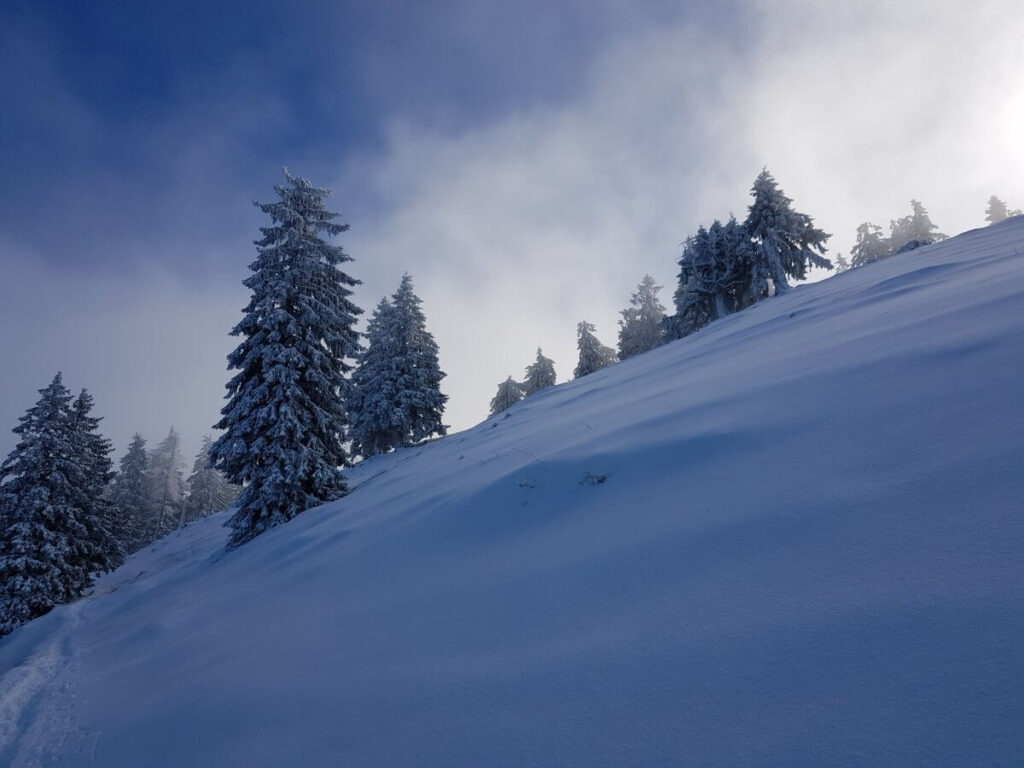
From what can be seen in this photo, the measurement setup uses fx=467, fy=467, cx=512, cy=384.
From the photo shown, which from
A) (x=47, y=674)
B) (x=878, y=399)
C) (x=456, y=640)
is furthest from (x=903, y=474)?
(x=47, y=674)

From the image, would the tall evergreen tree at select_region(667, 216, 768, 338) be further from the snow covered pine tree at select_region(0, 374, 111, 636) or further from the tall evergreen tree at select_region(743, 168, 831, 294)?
the snow covered pine tree at select_region(0, 374, 111, 636)

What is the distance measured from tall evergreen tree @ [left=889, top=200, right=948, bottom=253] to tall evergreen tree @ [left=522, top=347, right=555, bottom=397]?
1228 inches

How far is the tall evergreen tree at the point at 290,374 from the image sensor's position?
14.1m

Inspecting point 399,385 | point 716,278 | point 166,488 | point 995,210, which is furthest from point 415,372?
point 995,210

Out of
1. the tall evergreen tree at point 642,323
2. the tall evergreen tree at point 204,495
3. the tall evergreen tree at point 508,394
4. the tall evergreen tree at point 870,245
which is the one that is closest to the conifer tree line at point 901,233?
the tall evergreen tree at point 870,245

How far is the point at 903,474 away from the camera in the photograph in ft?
9.07

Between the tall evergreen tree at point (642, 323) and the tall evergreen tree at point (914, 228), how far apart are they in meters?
20.5

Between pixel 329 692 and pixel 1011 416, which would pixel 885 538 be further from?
pixel 329 692

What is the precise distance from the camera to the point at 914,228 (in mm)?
41281

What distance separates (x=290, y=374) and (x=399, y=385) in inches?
589

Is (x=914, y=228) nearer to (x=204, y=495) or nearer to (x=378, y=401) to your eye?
(x=378, y=401)

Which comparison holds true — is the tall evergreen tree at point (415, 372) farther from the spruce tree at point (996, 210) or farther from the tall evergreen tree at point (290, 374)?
the spruce tree at point (996, 210)

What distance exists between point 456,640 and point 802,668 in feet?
6.50

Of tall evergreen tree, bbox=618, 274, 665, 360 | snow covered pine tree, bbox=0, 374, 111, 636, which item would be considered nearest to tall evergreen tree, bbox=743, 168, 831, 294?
tall evergreen tree, bbox=618, 274, 665, 360
